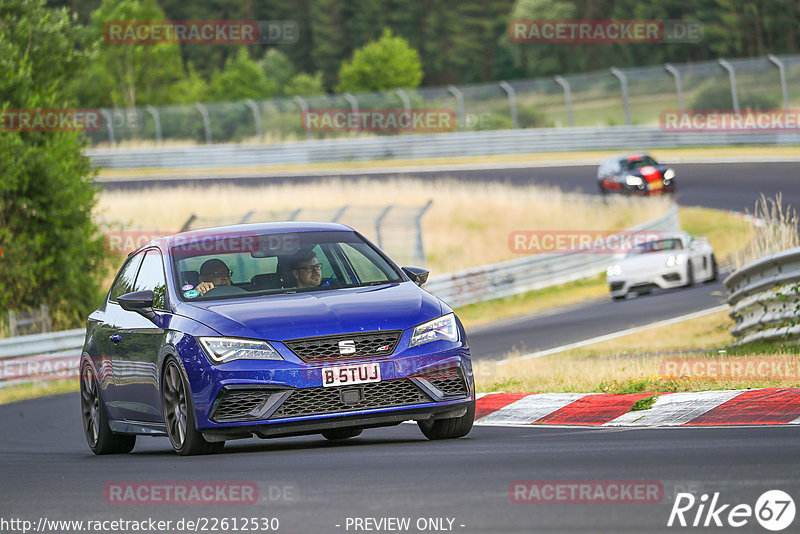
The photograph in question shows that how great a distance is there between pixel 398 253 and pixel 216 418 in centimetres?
2252

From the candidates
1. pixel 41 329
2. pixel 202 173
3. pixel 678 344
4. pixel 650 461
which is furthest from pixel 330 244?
pixel 202 173

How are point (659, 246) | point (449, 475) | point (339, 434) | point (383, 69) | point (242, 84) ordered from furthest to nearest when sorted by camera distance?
point (383, 69)
point (242, 84)
point (659, 246)
point (339, 434)
point (449, 475)

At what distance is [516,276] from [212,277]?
68.5 feet

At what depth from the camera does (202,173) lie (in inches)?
2176

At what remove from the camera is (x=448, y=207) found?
127 feet

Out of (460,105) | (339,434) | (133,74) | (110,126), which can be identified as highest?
(133,74)

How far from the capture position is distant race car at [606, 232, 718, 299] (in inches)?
985

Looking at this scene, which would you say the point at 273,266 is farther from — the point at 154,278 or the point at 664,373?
the point at 664,373

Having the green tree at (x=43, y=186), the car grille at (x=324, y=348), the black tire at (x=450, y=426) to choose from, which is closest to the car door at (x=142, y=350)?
the car grille at (x=324, y=348)

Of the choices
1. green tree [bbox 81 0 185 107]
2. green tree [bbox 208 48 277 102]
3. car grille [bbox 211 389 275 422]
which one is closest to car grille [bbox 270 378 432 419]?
car grille [bbox 211 389 275 422]

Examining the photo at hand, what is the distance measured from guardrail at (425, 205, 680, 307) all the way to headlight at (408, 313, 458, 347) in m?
18.4

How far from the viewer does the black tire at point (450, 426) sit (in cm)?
873

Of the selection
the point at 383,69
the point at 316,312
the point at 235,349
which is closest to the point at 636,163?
the point at 316,312

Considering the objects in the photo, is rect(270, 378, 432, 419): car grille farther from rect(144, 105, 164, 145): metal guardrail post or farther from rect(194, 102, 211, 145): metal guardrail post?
rect(144, 105, 164, 145): metal guardrail post
